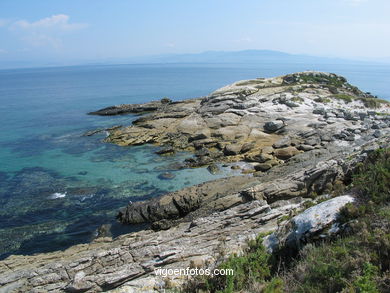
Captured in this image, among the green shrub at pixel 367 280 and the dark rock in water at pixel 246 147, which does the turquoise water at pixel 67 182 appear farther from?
the green shrub at pixel 367 280

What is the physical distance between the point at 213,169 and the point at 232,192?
8.24 meters

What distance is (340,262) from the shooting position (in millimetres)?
7594

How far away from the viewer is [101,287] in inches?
474

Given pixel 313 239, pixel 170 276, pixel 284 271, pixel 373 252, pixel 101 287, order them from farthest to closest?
1. pixel 101 287
2. pixel 170 276
3. pixel 313 239
4. pixel 284 271
5. pixel 373 252

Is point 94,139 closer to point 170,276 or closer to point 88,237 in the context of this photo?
point 88,237

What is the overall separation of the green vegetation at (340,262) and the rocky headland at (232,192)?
0.59 meters

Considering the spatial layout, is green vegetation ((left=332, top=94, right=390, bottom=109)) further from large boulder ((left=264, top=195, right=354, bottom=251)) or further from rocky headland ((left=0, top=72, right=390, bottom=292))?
large boulder ((left=264, top=195, right=354, bottom=251))

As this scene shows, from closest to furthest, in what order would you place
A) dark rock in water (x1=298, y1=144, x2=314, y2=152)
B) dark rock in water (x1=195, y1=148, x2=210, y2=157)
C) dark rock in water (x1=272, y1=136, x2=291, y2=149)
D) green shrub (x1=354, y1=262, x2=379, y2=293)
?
green shrub (x1=354, y1=262, x2=379, y2=293), dark rock in water (x1=298, y1=144, x2=314, y2=152), dark rock in water (x1=272, y1=136, x2=291, y2=149), dark rock in water (x1=195, y1=148, x2=210, y2=157)

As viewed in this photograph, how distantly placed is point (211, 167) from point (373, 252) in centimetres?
2462

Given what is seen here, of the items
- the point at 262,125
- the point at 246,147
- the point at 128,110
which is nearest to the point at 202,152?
the point at 246,147

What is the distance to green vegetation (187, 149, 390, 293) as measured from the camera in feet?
23.4

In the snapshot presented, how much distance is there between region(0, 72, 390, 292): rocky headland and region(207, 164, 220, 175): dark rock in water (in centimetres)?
11

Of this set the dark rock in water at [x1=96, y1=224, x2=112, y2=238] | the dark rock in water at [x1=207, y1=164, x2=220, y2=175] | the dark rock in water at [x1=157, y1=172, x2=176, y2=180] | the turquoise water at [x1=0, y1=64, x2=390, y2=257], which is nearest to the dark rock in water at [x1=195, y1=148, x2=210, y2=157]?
the turquoise water at [x1=0, y1=64, x2=390, y2=257]

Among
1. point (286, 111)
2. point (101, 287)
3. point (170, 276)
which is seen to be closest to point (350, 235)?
point (170, 276)
